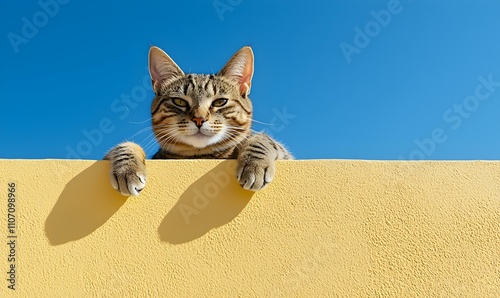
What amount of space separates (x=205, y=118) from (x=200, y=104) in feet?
0.43

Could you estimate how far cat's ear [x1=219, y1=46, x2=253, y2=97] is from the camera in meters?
2.97

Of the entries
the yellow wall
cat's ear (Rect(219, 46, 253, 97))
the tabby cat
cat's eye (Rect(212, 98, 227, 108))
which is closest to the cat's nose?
the tabby cat

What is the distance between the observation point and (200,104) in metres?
2.73

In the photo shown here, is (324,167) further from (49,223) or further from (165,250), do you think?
(49,223)

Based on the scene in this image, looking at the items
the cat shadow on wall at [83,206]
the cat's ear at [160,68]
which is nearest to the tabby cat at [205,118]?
the cat's ear at [160,68]

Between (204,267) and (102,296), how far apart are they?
0.48m

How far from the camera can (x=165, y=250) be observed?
7.14 ft

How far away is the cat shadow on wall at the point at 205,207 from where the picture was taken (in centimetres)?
220

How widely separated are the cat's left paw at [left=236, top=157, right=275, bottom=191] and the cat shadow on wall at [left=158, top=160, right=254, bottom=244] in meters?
0.06

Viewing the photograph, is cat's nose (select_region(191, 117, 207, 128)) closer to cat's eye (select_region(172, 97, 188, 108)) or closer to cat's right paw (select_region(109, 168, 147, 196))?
cat's eye (select_region(172, 97, 188, 108))

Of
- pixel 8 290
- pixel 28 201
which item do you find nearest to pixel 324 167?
pixel 28 201

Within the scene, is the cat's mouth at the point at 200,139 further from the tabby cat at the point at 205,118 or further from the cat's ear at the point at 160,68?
the cat's ear at the point at 160,68

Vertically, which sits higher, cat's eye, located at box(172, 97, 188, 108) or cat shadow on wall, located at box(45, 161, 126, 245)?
cat's eye, located at box(172, 97, 188, 108)

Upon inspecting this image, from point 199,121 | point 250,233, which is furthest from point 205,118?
point 250,233
